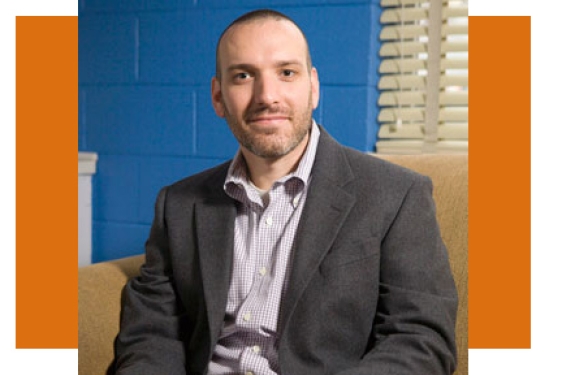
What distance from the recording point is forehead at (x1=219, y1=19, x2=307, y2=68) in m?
1.13

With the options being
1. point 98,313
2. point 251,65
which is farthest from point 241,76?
point 98,313

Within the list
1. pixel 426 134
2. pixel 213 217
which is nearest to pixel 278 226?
pixel 213 217

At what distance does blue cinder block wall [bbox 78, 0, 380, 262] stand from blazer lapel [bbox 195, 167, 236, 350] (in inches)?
36.1

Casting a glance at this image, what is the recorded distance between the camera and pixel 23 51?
32.3 inches

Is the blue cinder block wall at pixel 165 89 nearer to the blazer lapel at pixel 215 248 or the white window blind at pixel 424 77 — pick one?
the white window blind at pixel 424 77

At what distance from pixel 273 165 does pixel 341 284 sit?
260mm

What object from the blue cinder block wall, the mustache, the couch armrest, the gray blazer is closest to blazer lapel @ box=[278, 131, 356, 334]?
the gray blazer

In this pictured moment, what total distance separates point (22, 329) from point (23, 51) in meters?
0.34

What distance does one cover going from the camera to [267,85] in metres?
1.12

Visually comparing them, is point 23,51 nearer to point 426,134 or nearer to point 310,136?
point 310,136

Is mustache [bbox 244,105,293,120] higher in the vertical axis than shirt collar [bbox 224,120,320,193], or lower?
higher

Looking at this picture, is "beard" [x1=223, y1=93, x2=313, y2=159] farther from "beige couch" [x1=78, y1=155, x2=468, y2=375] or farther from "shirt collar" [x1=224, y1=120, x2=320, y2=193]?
"beige couch" [x1=78, y1=155, x2=468, y2=375]

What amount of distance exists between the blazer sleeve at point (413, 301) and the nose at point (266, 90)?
0.92 ft

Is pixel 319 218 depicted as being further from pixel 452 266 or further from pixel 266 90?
pixel 452 266
